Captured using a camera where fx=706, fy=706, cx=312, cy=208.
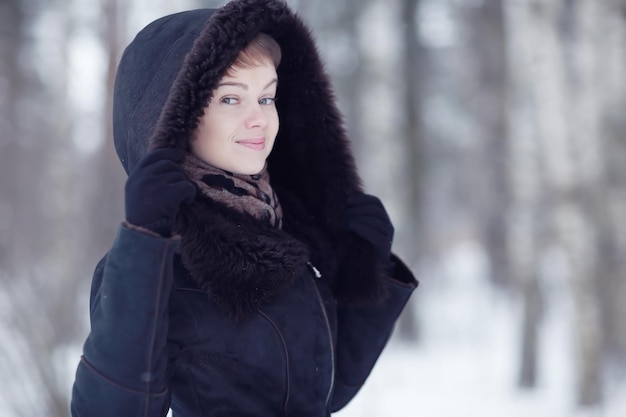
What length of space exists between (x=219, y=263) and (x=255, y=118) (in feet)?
1.42

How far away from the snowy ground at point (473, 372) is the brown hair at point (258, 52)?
3.51 m

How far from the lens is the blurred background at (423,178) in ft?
17.1

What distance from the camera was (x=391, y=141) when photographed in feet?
26.9

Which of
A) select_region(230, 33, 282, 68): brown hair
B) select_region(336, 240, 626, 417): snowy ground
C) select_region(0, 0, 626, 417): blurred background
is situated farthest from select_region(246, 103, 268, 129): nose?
select_region(336, 240, 626, 417): snowy ground

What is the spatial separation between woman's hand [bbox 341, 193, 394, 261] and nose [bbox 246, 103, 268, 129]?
474 millimetres

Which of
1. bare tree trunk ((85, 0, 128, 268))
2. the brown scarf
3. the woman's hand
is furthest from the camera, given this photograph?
bare tree trunk ((85, 0, 128, 268))

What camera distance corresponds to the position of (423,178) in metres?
12.4

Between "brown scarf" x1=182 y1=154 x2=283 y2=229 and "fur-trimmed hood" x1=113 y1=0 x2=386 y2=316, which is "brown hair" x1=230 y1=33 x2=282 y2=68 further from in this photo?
"brown scarf" x1=182 y1=154 x2=283 y2=229

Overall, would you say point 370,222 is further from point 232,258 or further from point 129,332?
point 129,332

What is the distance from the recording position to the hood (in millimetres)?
1820

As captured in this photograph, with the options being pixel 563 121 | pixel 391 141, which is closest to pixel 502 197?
pixel 391 141

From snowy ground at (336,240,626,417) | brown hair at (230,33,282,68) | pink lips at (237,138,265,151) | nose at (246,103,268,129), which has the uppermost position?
brown hair at (230,33,282,68)

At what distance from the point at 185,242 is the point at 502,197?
42.5 feet

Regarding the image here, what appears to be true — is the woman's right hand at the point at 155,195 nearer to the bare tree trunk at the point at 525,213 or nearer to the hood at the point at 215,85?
the hood at the point at 215,85
